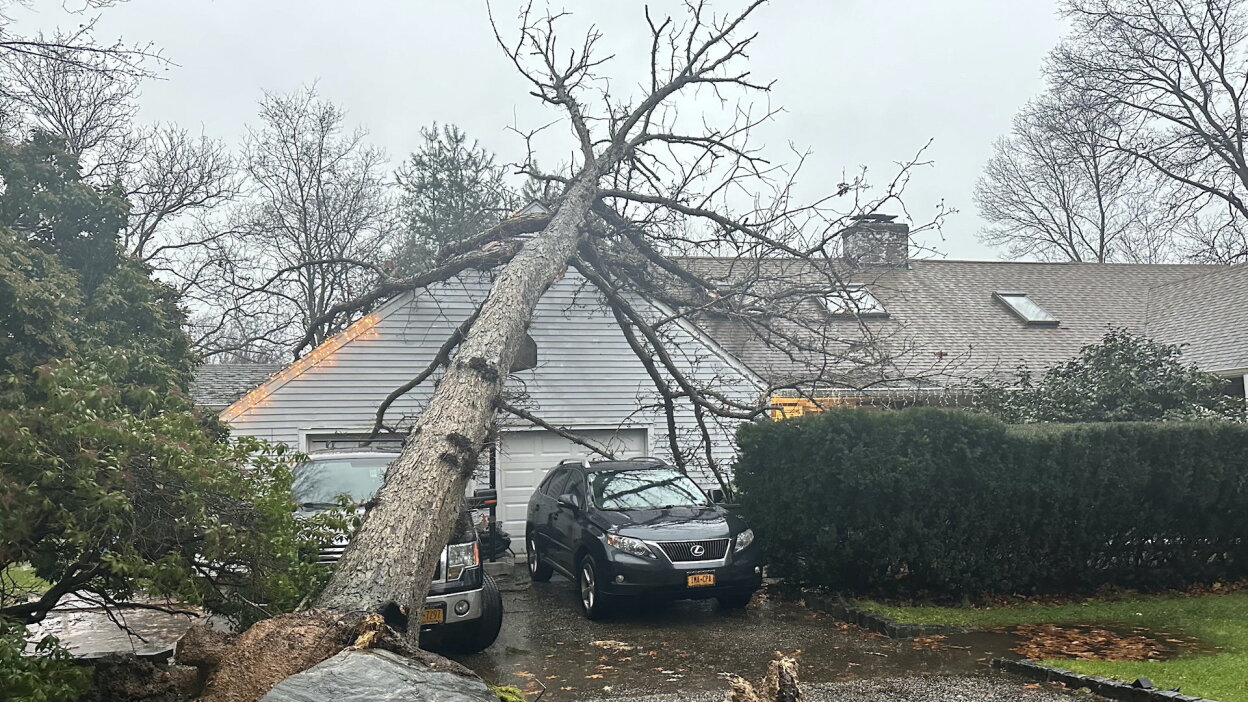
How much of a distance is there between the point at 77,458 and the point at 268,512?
0.99 metres

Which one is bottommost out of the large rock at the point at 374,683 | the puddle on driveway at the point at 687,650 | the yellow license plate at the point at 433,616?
the puddle on driveway at the point at 687,650

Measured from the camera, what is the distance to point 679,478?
448 inches

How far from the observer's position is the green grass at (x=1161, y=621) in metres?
6.77

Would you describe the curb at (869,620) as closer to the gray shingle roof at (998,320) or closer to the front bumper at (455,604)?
the front bumper at (455,604)

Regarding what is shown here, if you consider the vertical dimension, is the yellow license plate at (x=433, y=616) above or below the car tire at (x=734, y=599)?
above

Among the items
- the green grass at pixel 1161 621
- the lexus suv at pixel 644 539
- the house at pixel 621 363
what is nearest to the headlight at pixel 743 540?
the lexus suv at pixel 644 539

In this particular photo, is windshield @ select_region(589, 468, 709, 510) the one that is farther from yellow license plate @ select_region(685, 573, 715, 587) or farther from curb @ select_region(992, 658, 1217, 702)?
curb @ select_region(992, 658, 1217, 702)

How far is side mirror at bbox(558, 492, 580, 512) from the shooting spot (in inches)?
426

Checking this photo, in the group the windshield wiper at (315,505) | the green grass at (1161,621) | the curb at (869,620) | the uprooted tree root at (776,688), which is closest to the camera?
the uprooted tree root at (776,688)

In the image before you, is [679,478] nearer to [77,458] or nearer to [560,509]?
[560,509]

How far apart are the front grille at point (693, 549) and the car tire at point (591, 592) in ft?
2.44

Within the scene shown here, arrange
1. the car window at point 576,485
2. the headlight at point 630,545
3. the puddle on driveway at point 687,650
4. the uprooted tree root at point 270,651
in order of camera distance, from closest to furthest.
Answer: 1. the uprooted tree root at point 270,651
2. the puddle on driveway at point 687,650
3. the headlight at point 630,545
4. the car window at point 576,485

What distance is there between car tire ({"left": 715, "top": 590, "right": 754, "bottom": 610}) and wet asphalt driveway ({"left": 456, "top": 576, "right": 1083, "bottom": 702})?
0.12 m

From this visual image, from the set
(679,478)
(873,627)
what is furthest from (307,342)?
(873,627)
